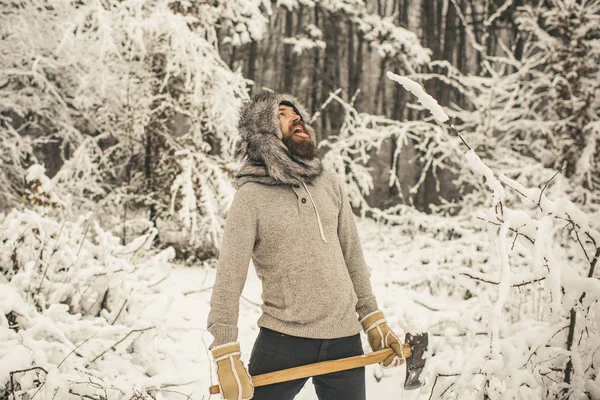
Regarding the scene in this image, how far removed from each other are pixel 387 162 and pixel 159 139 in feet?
18.1

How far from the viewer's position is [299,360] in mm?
1906

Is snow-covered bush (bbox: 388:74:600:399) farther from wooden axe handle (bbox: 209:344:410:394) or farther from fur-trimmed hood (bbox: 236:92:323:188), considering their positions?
fur-trimmed hood (bbox: 236:92:323:188)

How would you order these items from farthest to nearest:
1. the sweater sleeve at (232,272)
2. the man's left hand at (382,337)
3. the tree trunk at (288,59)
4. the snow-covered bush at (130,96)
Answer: the tree trunk at (288,59) < the snow-covered bush at (130,96) < the man's left hand at (382,337) < the sweater sleeve at (232,272)

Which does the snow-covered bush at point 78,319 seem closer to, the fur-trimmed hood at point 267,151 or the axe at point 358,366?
the axe at point 358,366

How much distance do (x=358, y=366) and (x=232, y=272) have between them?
0.73 metres

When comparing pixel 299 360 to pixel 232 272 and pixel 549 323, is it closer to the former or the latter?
pixel 232 272

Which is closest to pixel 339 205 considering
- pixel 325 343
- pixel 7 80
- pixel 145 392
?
pixel 325 343

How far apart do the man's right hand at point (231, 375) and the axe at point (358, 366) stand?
0.08 metres

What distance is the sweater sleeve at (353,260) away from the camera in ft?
7.30

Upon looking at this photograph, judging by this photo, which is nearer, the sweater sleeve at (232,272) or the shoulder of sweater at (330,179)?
the sweater sleeve at (232,272)

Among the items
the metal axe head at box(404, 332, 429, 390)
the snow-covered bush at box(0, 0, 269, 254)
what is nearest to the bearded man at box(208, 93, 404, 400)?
the metal axe head at box(404, 332, 429, 390)

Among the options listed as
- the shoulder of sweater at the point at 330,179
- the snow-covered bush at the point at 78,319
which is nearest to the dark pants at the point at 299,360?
the shoulder of sweater at the point at 330,179

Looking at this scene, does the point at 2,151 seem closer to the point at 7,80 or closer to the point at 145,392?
the point at 7,80

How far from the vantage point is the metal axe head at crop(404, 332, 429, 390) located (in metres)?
2.22
